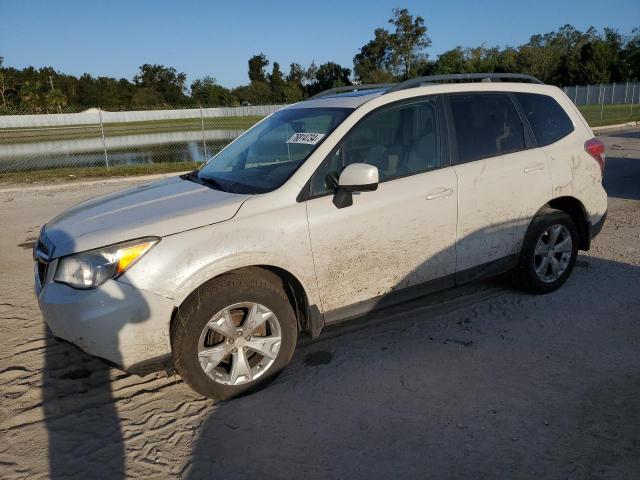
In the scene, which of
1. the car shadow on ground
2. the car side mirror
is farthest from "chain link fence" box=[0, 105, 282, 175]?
the car side mirror

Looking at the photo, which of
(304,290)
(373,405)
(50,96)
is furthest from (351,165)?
(50,96)

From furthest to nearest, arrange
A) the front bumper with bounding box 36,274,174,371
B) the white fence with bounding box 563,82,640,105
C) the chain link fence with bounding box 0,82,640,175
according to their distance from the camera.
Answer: the white fence with bounding box 563,82,640,105, the chain link fence with bounding box 0,82,640,175, the front bumper with bounding box 36,274,174,371

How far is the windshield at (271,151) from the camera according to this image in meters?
3.46

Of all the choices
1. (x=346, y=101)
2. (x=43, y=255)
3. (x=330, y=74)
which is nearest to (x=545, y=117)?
(x=346, y=101)

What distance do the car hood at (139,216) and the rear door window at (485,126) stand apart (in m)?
1.85

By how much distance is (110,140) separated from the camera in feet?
90.3

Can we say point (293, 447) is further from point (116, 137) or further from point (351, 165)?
point (116, 137)

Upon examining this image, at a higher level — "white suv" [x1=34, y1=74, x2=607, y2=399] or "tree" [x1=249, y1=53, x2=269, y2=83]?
"tree" [x1=249, y1=53, x2=269, y2=83]

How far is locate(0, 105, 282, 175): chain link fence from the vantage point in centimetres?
1744

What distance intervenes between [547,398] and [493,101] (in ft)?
8.02

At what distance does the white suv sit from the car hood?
0.01 metres

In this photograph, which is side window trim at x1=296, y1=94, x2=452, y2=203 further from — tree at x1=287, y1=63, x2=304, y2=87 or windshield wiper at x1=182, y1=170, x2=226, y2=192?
tree at x1=287, y1=63, x2=304, y2=87

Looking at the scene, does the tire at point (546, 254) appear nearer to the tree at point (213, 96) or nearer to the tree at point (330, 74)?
the tree at point (213, 96)

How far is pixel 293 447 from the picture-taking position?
107 inches
